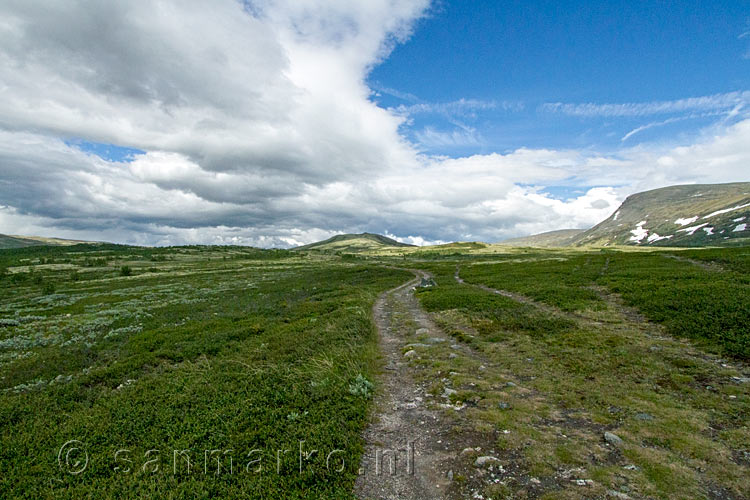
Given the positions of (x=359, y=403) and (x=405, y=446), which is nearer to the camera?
(x=405, y=446)

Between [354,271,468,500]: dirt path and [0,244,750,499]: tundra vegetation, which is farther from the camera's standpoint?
[0,244,750,499]: tundra vegetation

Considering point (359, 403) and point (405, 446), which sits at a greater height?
point (359, 403)

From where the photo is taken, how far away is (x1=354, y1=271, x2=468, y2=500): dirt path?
7.17 m

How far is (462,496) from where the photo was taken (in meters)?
6.78

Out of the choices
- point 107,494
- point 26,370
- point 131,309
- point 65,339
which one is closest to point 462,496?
point 107,494

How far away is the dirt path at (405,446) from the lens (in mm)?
7168

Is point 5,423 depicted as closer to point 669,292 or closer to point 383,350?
point 383,350

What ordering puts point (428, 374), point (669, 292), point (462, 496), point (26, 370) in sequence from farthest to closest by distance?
point (669, 292), point (26, 370), point (428, 374), point (462, 496)

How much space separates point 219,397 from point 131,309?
3469cm

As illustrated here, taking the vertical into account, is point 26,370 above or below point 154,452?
below

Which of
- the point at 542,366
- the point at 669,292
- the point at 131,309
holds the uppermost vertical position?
the point at 669,292

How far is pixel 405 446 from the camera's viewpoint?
347 inches

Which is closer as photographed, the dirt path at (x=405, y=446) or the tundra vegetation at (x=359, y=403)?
the dirt path at (x=405, y=446)

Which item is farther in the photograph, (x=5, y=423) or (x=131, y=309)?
(x=131, y=309)
